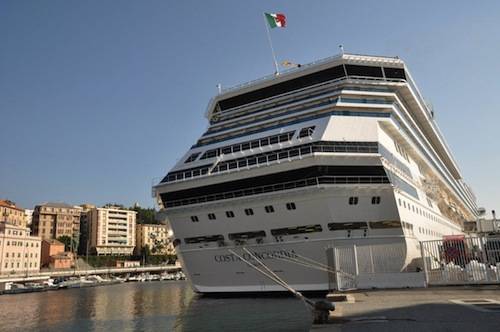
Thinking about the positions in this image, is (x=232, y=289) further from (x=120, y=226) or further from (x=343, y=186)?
(x=120, y=226)

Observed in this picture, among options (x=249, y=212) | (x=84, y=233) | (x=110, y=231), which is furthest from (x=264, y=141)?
(x=84, y=233)

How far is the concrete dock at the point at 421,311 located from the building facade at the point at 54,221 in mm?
106814

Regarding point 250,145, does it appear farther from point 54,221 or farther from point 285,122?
point 54,221

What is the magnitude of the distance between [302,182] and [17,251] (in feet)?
241

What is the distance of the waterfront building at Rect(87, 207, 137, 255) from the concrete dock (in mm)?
109015

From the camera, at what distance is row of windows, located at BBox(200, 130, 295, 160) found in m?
25.4

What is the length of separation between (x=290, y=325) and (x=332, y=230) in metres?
6.20

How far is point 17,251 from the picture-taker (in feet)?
253

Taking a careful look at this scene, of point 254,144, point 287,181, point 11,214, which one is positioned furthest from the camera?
point 11,214

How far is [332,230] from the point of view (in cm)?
2167

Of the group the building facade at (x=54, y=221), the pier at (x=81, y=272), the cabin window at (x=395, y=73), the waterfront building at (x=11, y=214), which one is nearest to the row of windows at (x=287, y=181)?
the cabin window at (x=395, y=73)

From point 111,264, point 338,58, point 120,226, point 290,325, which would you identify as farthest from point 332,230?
point 120,226

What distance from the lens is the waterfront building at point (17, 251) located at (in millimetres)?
73500

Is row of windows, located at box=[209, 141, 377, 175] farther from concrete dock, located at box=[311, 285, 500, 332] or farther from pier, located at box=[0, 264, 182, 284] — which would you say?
pier, located at box=[0, 264, 182, 284]
